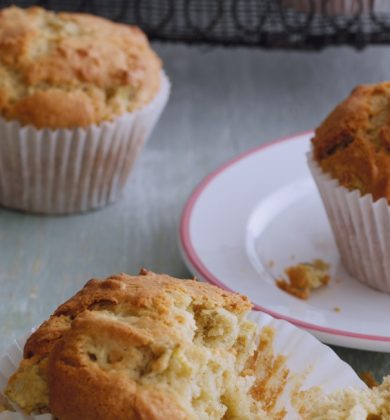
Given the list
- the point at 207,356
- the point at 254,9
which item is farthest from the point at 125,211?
the point at 207,356

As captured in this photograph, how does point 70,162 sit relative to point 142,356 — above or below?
below

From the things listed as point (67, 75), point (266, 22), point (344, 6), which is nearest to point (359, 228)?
point (67, 75)

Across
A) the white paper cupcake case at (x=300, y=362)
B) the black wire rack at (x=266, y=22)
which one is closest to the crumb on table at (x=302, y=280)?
the white paper cupcake case at (x=300, y=362)

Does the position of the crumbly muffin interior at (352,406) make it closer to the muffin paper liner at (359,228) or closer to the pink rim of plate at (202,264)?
the pink rim of plate at (202,264)

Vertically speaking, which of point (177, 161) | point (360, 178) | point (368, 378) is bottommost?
point (177, 161)

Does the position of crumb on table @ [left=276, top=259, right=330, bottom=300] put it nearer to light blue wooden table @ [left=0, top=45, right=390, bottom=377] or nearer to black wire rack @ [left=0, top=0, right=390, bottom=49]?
light blue wooden table @ [left=0, top=45, right=390, bottom=377]

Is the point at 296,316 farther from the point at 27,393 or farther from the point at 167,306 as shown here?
the point at 27,393

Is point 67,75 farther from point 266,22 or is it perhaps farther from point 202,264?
point 266,22
